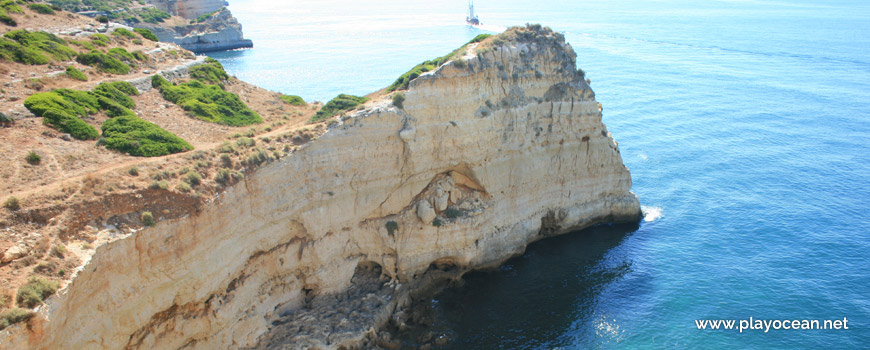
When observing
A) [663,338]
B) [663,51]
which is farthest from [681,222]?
[663,51]

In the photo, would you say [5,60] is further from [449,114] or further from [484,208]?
[484,208]

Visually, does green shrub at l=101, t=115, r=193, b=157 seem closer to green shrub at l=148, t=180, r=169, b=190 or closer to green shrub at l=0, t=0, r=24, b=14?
green shrub at l=148, t=180, r=169, b=190

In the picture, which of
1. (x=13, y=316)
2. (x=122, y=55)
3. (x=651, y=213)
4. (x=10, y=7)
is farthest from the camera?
(x=10, y=7)

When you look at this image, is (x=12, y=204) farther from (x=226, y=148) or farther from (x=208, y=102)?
(x=208, y=102)

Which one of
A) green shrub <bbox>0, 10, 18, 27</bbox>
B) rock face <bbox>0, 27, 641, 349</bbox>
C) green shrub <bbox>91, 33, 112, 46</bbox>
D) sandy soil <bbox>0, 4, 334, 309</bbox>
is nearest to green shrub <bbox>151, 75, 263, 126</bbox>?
sandy soil <bbox>0, 4, 334, 309</bbox>

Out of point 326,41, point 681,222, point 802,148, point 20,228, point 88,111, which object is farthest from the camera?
point 326,41

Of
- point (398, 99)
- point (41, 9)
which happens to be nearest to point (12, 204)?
point (398, 99)

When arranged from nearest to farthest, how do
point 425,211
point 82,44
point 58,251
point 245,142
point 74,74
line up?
point 58,251 < point 245,142 < point 425,211 < point 74,74 < point 82,44
